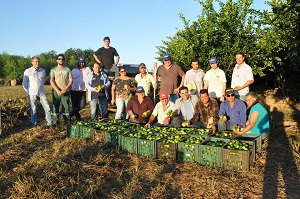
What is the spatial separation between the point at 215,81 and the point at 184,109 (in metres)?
1.19

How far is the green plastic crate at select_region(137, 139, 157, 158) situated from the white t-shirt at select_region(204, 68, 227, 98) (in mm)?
2891

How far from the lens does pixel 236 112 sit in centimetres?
719

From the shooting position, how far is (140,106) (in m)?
8.55

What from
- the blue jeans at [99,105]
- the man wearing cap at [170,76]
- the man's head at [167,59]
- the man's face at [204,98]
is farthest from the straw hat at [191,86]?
the blue jeans at [99,105]

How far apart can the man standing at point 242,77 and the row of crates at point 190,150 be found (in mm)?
1646

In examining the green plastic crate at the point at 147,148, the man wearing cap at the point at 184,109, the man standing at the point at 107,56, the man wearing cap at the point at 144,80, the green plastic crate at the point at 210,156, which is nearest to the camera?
the green plastic crate at the point at 210,156

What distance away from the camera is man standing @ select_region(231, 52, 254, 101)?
25.2 ft

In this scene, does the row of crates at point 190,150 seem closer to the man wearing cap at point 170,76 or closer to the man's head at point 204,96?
the man's head at point 204,96

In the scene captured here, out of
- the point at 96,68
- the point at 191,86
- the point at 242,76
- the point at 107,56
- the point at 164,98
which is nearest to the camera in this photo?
the point at 242,76

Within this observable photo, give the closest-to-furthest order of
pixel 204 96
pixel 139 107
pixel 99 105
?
pixel 204 96
pixel 139 107
pixel 99 105

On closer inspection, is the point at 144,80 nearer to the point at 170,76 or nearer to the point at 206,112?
the point at 170,76

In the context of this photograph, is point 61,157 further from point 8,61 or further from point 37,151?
point 8,61

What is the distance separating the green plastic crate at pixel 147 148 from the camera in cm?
636

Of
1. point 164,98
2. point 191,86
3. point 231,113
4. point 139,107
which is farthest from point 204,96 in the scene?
point 139,107
